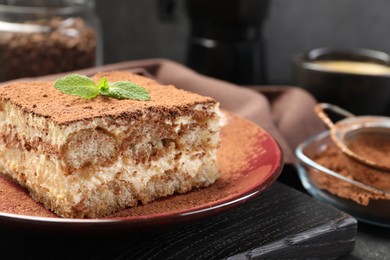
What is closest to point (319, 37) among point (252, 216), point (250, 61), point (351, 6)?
point (351, 6)

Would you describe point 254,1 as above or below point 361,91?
above

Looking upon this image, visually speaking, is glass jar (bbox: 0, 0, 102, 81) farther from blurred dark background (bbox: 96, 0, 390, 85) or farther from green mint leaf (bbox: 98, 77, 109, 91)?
green mint leaf (bbox: 98, 77, 109, 91)

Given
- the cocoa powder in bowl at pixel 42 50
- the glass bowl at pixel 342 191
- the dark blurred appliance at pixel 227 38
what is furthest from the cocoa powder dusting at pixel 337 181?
the cocoa powder in bowl at pixel 42 50

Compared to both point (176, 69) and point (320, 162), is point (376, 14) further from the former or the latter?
point (320, 162)

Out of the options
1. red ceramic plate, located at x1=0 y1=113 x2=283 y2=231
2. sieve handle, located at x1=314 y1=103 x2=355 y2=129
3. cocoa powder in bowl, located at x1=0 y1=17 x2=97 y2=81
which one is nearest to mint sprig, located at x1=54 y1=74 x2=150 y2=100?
red ceramic plate, located at x1=0 y1=113 x2=283 y2=231

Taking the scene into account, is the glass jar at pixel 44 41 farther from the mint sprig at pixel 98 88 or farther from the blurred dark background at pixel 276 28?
the mint sprig at pixel 98 88

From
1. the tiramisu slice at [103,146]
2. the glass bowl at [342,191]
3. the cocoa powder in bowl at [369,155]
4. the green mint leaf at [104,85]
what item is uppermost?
the green mint leaf at [104,85]
